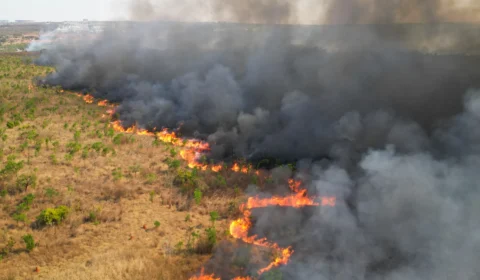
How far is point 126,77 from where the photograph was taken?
38.2m

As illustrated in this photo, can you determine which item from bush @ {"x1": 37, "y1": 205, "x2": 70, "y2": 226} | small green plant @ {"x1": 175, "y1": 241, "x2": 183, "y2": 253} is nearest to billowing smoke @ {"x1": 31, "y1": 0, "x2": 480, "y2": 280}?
small green plant @ {"x1": 175, "y1": 241, "x2": 183, "y2": 253}

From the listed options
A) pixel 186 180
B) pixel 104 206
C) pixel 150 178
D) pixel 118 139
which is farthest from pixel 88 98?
pixel 104 206

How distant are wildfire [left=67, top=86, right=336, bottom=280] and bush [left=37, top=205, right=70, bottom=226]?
6810 millimetres

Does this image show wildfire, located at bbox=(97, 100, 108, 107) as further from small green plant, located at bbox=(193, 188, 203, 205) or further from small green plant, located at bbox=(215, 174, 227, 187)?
small green plant, located at bbox=(193, 188, 203, 205)

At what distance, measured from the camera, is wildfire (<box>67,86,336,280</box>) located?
11172 mm

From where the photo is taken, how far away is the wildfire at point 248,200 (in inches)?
440

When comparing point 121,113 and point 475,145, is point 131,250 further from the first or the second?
point 121,113

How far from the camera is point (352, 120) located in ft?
59.2

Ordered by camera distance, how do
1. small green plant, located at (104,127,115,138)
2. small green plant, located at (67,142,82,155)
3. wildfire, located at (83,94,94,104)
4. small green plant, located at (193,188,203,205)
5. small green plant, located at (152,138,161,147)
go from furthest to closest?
wildfire, located at (83,94,94,104), small green plant, located at (104,127,115,138), small green plant, located at (152,138,161,147), small green plant, located at (67,142,82,155), small green plant, located at (193,188,203,205)

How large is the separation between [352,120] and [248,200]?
26.5 feet

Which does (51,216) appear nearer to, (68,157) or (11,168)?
(11,168)

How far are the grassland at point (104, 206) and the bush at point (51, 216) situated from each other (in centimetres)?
4

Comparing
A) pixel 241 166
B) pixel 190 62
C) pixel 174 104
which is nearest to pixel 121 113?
pixel 174 104

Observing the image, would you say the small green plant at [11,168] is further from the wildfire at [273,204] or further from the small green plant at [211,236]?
the wildfire at [273,204]
